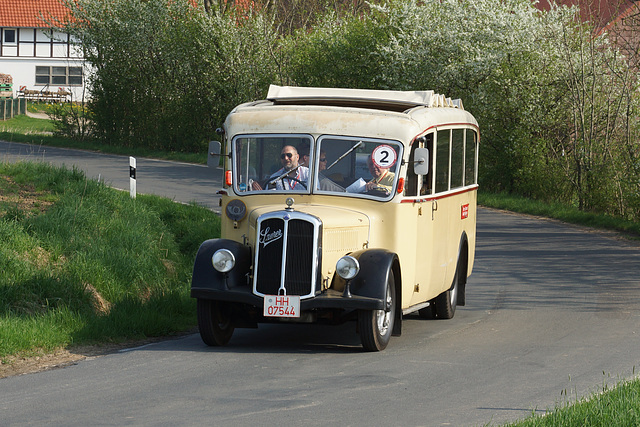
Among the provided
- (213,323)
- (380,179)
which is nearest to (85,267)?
(213,323)

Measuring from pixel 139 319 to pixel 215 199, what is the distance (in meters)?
12.5

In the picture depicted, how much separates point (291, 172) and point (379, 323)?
1.81 m

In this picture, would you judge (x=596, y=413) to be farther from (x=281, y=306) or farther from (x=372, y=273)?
(x=281, y=306)

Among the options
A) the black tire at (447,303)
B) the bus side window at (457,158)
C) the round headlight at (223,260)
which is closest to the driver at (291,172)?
the round headlight at (223,260)

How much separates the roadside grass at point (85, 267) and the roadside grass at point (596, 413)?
495 cm

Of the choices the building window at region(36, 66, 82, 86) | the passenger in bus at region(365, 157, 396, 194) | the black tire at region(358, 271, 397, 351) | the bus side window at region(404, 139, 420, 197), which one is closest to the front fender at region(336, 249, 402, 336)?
the black tire at region(358, 271, 397, 351)

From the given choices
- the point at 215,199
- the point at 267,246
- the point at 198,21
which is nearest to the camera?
the point at 267,246

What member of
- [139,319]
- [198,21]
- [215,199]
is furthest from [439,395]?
[198,21]

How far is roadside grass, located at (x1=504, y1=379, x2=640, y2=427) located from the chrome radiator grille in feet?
9.54

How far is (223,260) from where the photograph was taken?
9.58 meters

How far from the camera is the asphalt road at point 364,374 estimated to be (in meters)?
7.28

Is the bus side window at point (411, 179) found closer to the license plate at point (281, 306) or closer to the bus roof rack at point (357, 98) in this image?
the bus roof rack at point (357, 98)

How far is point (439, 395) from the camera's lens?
7902 mm

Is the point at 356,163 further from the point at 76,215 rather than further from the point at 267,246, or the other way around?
the point at 76,215
